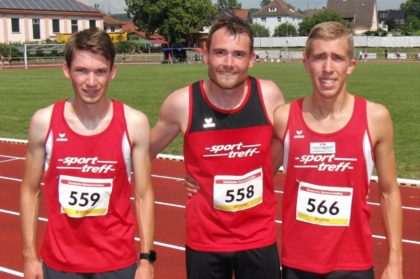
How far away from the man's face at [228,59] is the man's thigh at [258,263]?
924 millimetres

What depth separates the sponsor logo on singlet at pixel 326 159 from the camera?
2889 millimetres

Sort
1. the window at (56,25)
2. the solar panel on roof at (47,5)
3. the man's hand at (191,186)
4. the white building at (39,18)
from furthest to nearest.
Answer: the window at (56,25), the solar panel on roof at (47,5), the white building at (39,18), the man's hand at (191,186)

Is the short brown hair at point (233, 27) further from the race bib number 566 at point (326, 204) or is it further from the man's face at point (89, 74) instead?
the race bib number 566 at point (326, 204)

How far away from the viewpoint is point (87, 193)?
290 centimetres

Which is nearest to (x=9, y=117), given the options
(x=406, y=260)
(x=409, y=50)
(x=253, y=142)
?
(x=406, y=260)

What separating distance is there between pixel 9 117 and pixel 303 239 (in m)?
15.1

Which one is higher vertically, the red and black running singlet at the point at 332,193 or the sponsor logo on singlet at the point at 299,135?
the sponsor logo on singlet at the point at 299,135

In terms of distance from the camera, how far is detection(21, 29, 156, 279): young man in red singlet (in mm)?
2879

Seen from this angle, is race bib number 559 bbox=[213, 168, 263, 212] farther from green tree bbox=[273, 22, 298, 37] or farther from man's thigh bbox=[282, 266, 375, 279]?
green tree bbox=[273, 22, 298, 37]

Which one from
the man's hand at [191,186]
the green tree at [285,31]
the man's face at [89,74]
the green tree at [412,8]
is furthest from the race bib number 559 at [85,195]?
the green tree at [412,8]

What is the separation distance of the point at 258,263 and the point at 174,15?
70590 mm

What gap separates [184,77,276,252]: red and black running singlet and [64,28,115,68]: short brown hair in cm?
59

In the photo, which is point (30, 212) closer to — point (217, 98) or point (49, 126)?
point (49, 126)

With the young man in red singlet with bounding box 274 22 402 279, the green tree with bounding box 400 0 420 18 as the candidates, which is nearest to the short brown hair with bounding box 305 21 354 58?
the young man in red singlet with bounding box 274 22 402 279
